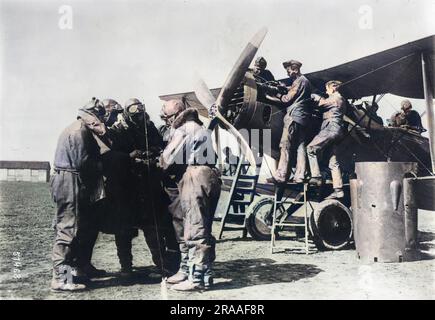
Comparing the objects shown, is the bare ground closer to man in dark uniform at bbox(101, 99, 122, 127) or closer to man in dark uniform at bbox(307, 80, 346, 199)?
man in dark uniform at bbox(307, 80, 346, 199)

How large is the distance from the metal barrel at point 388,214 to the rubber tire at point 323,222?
1168 mm

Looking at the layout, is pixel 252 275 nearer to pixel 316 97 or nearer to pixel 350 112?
pixel 316 97

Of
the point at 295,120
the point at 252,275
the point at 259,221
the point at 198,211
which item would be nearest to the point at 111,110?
the point at 198,211

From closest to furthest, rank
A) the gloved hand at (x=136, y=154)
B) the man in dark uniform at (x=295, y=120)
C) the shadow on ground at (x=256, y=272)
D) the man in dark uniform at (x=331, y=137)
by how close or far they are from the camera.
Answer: the shadow on ground at (x=256, y=272)
the gloved hand at (x=136, y=154)
the man in dark uniform at (x=295, y=120)
the man in dark uniform at (x=331, y=137)

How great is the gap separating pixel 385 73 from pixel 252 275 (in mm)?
5893

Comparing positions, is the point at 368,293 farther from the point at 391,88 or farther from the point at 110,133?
the point at 391,88

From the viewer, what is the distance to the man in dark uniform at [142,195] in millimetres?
5805

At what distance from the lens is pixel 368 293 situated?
5184 mm

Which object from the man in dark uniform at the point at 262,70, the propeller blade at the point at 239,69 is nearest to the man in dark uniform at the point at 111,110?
the propeller blade at the point at 239,69

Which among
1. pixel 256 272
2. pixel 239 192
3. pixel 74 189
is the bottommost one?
pixel 256 272

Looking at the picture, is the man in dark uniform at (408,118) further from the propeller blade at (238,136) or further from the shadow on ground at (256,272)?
the shadow on ground at (256,272)

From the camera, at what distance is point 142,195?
5.80 meters

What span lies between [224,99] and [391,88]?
4.42 meters

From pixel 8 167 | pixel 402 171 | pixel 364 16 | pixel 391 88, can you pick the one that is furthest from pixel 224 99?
pixel 8 167
